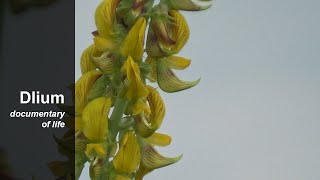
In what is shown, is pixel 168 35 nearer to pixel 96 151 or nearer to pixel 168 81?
pixel 168 81

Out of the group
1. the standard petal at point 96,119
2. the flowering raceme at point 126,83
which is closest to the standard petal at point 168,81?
the flowering raceme at point 126,83

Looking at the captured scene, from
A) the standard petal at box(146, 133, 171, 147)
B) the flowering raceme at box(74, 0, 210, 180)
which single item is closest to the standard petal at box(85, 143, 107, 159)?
the flowering raceme at box(74, 0, 210, 180)

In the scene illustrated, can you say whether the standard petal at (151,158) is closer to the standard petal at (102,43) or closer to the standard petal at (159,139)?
the standard petal at (159,139)

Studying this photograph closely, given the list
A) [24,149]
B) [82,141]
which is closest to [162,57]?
[82,141]

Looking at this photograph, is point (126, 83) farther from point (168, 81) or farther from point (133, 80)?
point (168, 81)

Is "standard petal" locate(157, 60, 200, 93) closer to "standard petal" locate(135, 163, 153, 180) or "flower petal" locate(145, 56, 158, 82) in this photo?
"flower petal" locate(145, 56, 158, 82)

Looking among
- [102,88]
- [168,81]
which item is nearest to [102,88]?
[102,88]

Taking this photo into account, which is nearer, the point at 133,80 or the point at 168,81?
the point at 133,80

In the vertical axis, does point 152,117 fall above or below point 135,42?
below

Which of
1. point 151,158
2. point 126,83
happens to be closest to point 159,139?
point 151,158
